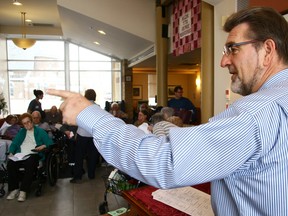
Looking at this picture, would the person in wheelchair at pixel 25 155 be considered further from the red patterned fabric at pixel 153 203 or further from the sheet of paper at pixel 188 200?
the sheet of paper at pixel 188 200

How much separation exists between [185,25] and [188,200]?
157 inches

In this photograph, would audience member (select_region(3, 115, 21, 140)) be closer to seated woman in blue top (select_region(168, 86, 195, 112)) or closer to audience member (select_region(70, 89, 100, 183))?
audience member (select_region(70, 89, 100, 183))

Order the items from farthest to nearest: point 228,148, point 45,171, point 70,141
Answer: point 70,141, point 45,171, point 228,148

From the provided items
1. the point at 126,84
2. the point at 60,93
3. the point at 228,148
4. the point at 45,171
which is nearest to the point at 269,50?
the point at 228,148

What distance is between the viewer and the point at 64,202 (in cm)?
379

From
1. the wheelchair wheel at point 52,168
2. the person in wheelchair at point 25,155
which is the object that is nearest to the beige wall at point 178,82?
the wheelchair wheel at point 52,168

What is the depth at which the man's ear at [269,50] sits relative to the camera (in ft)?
2.37

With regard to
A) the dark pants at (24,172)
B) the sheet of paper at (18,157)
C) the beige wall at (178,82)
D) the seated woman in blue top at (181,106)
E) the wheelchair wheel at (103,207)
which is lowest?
the wheelchair wheel at (103,207)

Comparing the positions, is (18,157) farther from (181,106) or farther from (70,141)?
(181,106)

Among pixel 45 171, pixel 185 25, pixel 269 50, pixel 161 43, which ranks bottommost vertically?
pixel 45 171

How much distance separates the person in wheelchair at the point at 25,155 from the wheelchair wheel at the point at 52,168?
148mm

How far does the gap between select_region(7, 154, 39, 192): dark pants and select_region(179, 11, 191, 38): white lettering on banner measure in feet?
10.5

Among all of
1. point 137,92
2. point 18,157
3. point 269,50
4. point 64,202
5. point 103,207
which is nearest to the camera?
point 269,50

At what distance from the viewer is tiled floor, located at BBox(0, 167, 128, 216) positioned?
11.4 feet
